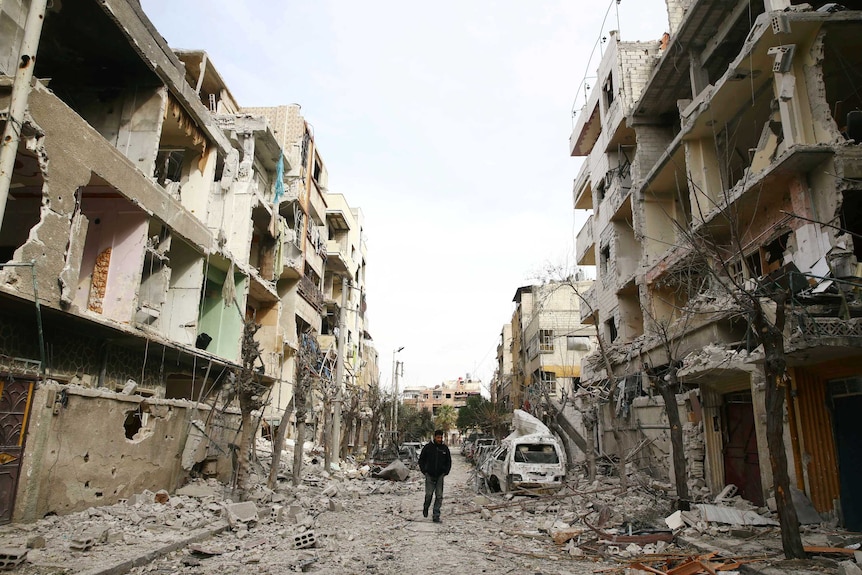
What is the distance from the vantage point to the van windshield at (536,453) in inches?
688

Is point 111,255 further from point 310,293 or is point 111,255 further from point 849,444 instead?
point 310,293

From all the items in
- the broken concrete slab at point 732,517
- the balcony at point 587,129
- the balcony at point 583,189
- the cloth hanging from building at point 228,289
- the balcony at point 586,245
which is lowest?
the broken concrete slab at point 732,517

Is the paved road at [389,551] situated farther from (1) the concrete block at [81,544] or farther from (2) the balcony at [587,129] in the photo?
(2) the balcony at [587,129]

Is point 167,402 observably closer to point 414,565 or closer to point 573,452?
point 414,565

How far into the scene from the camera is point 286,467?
78.4 feet

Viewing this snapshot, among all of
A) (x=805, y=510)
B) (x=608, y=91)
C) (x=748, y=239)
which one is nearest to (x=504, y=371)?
(x=608, y=91)

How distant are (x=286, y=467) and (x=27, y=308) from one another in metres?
15.1

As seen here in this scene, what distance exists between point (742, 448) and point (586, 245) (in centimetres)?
1772

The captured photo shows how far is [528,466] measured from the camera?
55.5ft

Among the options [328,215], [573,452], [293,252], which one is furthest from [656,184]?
[328,215]

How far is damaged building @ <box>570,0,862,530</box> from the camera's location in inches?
411

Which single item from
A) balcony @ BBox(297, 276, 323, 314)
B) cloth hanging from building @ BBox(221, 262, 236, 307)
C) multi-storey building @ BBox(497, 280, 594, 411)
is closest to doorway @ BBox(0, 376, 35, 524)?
cloth hanging from building @ BBox(221, 262, 236, 307)

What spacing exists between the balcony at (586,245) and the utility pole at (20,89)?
24626mm

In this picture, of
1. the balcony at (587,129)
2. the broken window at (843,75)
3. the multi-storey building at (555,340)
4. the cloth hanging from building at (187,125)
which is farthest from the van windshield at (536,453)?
the multi-storey building at (555,340)
